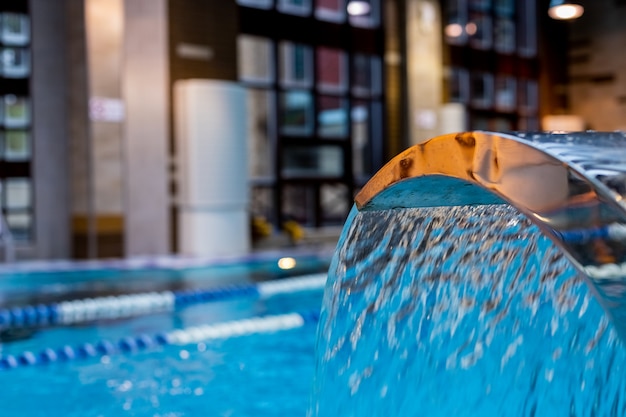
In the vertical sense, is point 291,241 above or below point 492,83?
below

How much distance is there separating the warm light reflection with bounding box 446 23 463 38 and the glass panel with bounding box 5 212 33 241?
825cm

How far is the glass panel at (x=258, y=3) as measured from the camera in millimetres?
10561

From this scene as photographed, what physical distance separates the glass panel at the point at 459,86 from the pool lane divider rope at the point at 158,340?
10133 millimetres

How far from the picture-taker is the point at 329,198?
40.3 ft

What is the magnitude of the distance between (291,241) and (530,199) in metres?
9.45

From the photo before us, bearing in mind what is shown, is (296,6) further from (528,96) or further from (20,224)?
(528,96)

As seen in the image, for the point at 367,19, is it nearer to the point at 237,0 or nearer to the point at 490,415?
the point at 237,0

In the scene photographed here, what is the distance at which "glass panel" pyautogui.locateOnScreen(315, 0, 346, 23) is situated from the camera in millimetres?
11688

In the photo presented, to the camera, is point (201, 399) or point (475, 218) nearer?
point (475, 218)

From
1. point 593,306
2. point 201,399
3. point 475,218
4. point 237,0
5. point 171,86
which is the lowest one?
point 201,399

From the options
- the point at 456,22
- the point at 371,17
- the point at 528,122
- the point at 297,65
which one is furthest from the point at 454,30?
the point at 297,65

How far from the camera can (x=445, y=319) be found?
1.46m

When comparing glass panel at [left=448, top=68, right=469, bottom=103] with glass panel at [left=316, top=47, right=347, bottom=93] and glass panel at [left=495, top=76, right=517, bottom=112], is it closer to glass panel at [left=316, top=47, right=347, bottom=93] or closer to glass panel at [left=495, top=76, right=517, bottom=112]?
glass panel at [left=495, top=76, right=517, bottom=112]

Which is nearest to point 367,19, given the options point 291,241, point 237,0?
point 237,0
